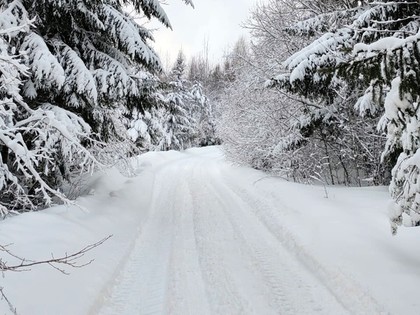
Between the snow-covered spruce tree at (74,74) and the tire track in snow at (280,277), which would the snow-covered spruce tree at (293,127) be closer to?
the tire track in snow at (280,277)

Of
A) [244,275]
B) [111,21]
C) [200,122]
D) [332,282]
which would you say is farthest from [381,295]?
[200,122]

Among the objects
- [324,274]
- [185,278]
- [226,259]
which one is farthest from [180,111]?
[324,274]

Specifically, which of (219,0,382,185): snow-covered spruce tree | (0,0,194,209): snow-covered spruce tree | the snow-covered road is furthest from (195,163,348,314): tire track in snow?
(219,0,382,185): snow-covered spruce tree

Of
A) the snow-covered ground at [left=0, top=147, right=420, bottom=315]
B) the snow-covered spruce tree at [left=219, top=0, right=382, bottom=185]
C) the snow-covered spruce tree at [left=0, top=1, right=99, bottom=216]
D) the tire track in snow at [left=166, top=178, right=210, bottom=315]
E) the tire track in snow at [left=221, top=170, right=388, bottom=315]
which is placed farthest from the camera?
the snow-covered spruce tree at [left=219, top=0, right=382, bottom=185]

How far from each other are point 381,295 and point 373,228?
2065 millimetres

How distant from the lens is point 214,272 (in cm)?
497

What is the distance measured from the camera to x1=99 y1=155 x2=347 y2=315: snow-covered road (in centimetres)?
404

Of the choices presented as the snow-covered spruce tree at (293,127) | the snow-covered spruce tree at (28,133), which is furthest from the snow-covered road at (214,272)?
the snow-covered spruce tree at (293,127)

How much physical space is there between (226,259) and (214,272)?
1.77 feet

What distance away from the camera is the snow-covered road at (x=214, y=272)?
13.2 feet

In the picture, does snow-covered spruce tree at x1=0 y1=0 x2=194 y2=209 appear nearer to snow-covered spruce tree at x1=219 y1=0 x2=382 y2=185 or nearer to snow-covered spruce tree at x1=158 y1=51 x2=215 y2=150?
snow-covered spruce tree at x1=219 y1=0 x2=382 y2=185

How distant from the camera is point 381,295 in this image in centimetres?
381

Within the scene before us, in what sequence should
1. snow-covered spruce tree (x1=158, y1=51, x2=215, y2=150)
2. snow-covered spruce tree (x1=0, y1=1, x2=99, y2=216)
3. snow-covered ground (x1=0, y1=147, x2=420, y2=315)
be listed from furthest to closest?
snow-covered spruce tree (x1=158, y1=51, x2=215, y2=150) → snow-covered spruce tree (x1=0, y1=1, x2=99, y2=216) → snow-covered ground (x1=0, y1=147, x2=420, y2=315)

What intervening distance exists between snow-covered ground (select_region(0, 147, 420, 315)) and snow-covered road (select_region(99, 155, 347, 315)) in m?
0.01
